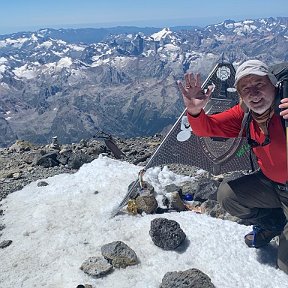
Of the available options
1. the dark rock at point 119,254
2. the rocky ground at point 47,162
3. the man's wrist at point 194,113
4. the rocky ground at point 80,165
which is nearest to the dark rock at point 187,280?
the dark rock at point 119,254

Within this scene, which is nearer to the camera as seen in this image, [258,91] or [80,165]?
[258,91]

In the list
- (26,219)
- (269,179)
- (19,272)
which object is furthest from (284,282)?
(26,219)

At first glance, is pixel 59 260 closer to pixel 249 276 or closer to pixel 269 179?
pixel 249 276

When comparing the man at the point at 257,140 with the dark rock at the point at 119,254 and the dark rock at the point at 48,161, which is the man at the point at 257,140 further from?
the dark rock at the point at 48,161

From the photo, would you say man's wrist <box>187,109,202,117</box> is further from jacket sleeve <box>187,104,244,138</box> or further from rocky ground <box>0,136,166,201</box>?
rocky ground <box>0,136,166,201</box>

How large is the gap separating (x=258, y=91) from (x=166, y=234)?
406 centimetres

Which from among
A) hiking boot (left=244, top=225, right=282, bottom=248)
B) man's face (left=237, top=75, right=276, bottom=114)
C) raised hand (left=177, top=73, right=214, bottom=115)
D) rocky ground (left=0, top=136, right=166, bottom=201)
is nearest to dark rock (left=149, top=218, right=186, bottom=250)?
hiking boot (left=244, top=225, right=282, bottom=248)

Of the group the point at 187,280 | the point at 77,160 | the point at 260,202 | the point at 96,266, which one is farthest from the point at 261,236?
the point at 77,160

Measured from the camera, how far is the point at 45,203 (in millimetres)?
12438

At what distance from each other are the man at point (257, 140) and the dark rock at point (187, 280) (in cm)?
147

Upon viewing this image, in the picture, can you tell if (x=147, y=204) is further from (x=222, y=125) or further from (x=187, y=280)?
(x=222, y=125)

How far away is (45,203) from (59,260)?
10.8ft

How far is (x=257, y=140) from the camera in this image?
7543mm

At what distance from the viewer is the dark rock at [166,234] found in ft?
30.7
